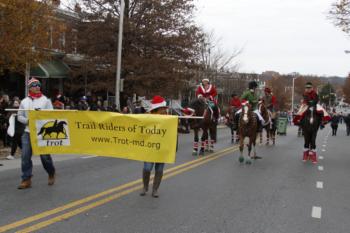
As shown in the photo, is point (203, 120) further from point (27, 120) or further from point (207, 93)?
point (27, 120)

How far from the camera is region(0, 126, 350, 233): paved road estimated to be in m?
6.91

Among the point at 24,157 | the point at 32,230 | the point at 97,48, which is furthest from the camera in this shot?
the point at 97,48

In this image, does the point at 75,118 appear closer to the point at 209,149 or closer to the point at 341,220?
the point at 341,220

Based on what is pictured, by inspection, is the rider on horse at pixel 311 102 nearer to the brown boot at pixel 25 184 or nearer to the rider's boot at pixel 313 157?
the rider's boot at pixel 313 157

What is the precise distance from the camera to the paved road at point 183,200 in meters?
6.91

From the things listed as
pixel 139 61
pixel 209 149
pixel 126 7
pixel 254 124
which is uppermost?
pixel 126 7

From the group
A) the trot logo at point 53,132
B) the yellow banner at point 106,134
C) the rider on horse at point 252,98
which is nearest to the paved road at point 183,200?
the yellow banner at point 106,134

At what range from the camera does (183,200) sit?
338 inches

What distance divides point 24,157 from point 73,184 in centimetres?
123

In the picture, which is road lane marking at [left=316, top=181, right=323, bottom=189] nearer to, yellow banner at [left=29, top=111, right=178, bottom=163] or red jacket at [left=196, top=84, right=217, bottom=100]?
yellow banner at [left=29, top=111, right=178, bottom=163]

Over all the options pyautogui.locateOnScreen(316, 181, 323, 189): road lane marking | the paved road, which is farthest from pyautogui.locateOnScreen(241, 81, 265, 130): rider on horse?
pyautogui.locateOnScreen(316, 181, 323, 189): road lane marking

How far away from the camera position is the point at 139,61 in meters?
30.6

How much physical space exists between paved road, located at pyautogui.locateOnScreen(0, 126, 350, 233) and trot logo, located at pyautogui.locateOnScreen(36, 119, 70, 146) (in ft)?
2.91

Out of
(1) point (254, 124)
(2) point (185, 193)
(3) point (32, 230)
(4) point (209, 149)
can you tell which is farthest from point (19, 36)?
(3) point (32, 230)
